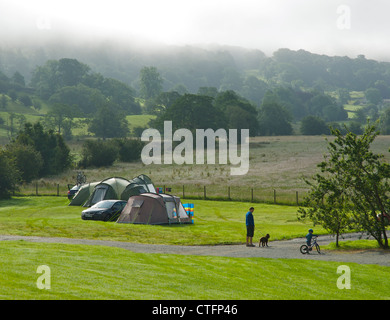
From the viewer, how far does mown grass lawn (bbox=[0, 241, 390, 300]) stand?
13922mm

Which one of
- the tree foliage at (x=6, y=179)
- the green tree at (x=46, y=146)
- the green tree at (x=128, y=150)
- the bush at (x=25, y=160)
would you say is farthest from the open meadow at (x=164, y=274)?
the green tree at (x=128, y=150)

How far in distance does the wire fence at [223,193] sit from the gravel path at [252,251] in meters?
19.9

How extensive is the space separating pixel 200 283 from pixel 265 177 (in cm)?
5532

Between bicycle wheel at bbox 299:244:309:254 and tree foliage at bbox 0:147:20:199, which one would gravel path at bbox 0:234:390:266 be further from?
tree foliage at bbox 0:147:20:199

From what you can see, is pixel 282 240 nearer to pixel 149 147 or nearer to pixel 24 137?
pixel 24 137

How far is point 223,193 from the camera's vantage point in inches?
2206

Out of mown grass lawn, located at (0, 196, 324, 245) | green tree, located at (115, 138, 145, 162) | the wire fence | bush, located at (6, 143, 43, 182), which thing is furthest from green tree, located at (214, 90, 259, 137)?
mown grass lawn, located at (0, 196, 324, 245)

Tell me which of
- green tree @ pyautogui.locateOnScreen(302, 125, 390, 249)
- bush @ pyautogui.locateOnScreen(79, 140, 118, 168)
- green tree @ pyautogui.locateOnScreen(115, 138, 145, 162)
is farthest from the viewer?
green tree @ pyautogui.locateOnScreen(115, 138, 145, 162)

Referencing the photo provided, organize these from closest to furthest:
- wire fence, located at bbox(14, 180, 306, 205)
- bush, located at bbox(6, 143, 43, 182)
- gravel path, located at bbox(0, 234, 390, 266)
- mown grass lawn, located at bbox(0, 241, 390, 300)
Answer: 1. mown grass lawn, located at bbox(0, 241, 390, 300)
2. gravel path, located at bbox(0, 234, 390, 266)
3. wire fence, located at bbox(14, 180, 306, 205)
4. bush, located at bbox(6, 143, 43, 182)

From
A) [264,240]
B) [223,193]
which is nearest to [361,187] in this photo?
[264,240]

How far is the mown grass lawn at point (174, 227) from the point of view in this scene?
28766mm

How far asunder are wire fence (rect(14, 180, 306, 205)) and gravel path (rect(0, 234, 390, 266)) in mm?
19901

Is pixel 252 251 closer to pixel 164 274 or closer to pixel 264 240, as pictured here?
pixel 264 240
